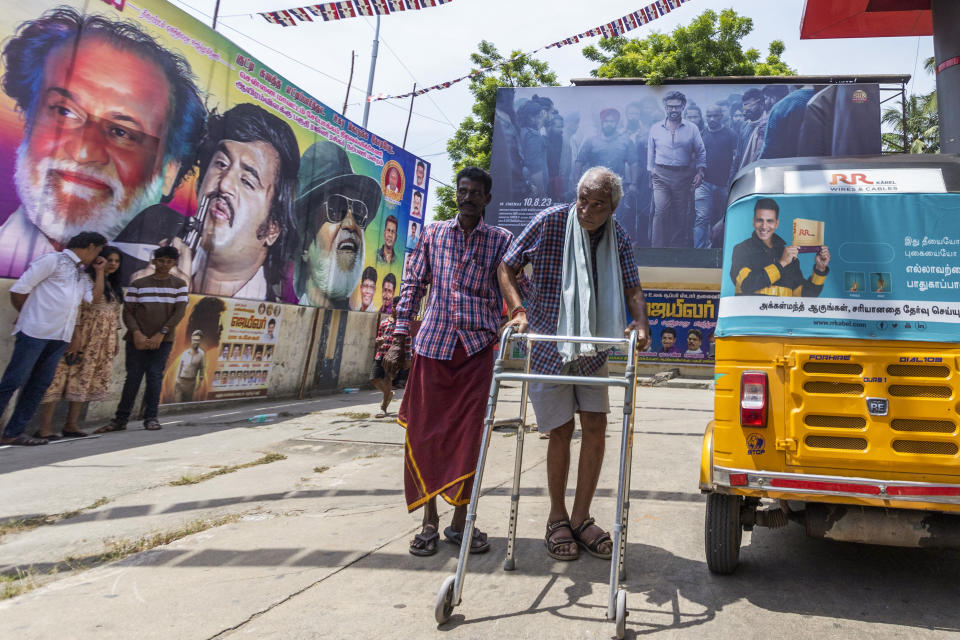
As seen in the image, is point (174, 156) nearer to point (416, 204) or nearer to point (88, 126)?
point (88, 126)

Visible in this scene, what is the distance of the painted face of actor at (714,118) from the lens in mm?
20703

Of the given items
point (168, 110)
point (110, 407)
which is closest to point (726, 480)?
point (110, 407)

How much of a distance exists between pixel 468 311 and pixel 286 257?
7663 millimetres

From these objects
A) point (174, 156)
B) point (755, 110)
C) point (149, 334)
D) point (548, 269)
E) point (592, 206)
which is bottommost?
point (149, 334)

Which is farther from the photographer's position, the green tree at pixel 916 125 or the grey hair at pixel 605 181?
the green tree at pixel 916 125

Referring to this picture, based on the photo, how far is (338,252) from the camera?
11.9 metres

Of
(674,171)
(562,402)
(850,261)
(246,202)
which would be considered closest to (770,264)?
(850,261)

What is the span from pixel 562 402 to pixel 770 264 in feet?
3.83

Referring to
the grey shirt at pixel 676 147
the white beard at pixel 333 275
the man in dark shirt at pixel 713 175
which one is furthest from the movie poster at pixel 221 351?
the grey shirt at pixel 676 147

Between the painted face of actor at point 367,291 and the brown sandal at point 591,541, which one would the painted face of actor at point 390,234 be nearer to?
the painted face of actor at point 367,291

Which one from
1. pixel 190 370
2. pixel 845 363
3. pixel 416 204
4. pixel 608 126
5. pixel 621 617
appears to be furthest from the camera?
pixel 608 126

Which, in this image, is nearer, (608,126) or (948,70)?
(948,70)

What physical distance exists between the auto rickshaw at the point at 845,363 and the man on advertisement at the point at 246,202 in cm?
739

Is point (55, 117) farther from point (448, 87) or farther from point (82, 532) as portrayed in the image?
point (448, 87)
